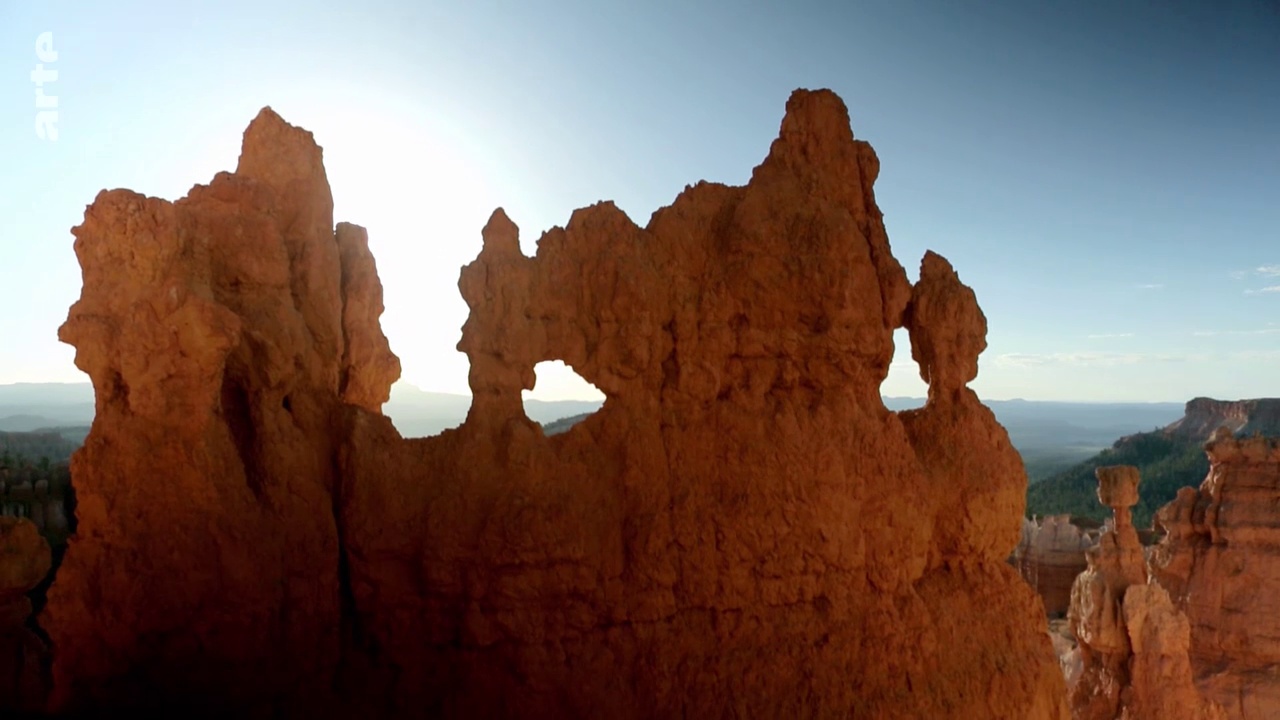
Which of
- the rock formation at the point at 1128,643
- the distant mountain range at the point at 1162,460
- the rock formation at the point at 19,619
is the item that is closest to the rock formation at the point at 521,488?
the rock formation at the point at 19,619

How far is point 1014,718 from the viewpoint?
28.8 ft

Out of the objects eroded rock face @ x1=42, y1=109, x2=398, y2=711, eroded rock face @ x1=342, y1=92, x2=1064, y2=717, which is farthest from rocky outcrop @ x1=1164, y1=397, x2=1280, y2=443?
eroded rock face @ x1=42, y1=109, x2=398, y2=711

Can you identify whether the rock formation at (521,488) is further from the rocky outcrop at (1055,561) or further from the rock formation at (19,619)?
the rocky outcrop at (1055,561)

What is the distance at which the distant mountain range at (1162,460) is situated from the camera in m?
43.9

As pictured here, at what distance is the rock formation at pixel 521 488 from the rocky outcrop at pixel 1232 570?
37.7 feet

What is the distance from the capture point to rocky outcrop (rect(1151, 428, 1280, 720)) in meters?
16.8

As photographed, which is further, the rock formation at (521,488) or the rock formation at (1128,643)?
the rock formation at (1128,643)

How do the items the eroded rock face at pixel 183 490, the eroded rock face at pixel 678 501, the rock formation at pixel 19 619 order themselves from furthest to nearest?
1. the eroded rock face at pixel 678 501
2. the rock formation at pixel 19 619
3. the eroded rock face at pixel 183 490

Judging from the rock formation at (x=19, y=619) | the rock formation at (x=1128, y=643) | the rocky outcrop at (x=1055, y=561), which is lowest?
the rocky outcrop at (x=1055, y=561)

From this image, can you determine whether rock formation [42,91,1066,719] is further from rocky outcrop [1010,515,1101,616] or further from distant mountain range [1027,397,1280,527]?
distant mountain range [1027,397,1280,527]

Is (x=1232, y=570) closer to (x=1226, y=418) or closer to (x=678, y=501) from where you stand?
(x=678, y=501)

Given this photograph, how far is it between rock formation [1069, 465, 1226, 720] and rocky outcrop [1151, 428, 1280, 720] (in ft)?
14.8

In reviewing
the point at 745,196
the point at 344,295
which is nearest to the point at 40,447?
the point at 344,295

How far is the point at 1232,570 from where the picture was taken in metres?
17.4
